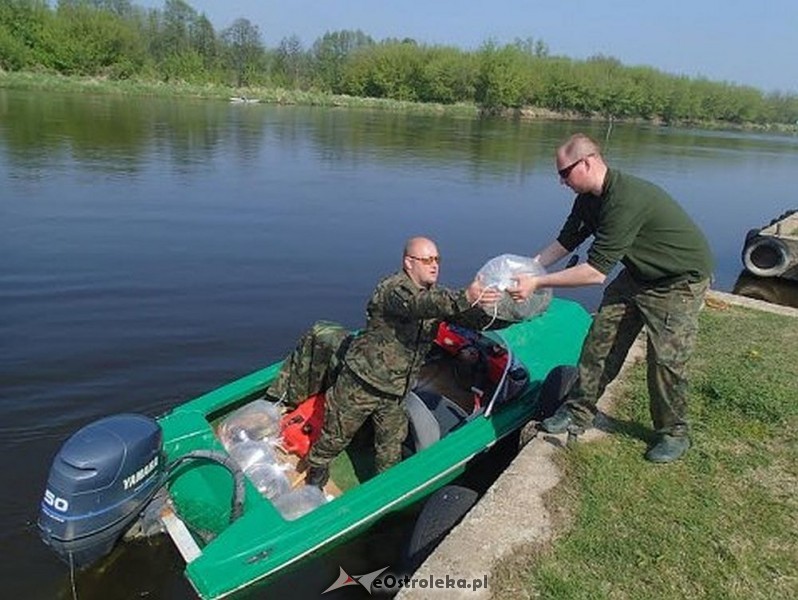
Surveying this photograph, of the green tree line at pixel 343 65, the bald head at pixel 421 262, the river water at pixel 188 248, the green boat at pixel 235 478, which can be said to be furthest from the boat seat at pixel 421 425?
the green tree line at pixel 343 65

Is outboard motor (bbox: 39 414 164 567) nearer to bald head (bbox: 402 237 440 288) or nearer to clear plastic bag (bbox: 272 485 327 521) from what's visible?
clear plastic bag (bbox: 272 485 327 521)

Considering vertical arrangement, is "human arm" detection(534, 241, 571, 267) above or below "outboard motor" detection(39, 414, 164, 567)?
above

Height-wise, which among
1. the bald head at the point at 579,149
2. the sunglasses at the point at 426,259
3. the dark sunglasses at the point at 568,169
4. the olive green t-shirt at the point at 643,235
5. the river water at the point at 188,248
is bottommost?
the river water at the point at 188,248

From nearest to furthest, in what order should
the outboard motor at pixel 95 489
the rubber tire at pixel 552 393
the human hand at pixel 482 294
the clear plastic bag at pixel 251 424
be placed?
the outboard motor at pixel 95 489 → the human hand at pixel 482 294 → the clear plastic bag at pixel 251 424 → the rubber tire at pixel 552 393

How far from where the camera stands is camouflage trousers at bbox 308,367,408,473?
452 cm

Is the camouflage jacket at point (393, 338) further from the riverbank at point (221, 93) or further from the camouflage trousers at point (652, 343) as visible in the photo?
the riverbank at point (221, 93)

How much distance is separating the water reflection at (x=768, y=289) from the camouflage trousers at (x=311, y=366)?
11357 mm

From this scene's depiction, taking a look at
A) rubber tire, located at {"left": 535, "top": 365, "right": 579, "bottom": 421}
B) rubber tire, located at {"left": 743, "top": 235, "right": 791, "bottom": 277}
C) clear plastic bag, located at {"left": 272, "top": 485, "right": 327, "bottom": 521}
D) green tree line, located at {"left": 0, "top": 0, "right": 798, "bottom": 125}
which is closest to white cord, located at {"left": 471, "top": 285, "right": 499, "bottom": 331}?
rubber tire, located at {"left": 535, "top": 365, "right": 579, "bottom": 421}

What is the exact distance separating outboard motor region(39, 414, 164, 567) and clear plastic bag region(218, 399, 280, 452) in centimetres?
116

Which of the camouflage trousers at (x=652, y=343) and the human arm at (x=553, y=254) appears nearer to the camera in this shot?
the camouflage trousers at (x=652, y=343)

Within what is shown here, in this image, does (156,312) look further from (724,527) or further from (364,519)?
(724,527)

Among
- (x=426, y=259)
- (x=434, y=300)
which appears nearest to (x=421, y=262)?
(x=426, y=259)

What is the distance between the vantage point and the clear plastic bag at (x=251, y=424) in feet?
16.2

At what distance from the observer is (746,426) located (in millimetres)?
5402
